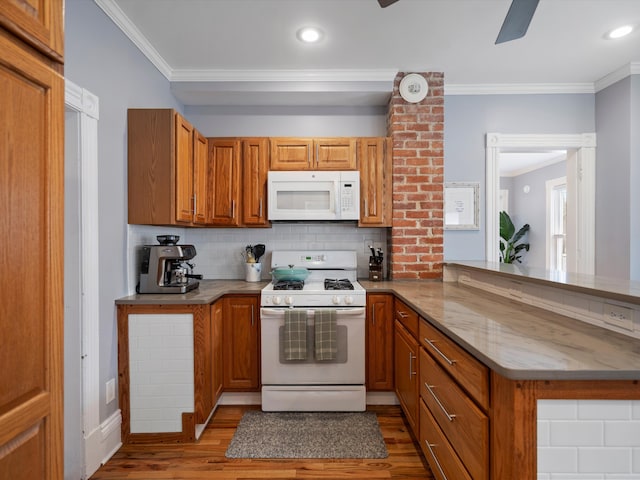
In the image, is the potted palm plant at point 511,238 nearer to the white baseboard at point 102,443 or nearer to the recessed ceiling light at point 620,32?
the recessed ceiling light at point 620,32

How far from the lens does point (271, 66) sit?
9.21 feet

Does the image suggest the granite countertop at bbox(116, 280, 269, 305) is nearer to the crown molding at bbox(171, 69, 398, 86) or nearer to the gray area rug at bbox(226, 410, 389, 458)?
the gray area rug at bbox(226, 410, 389, 458)

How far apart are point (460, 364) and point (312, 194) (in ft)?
6.34

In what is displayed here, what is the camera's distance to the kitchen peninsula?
3.16 feet

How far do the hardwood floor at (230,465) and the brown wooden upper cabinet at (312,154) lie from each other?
2.17 metres

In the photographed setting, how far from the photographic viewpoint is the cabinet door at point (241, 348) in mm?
2584

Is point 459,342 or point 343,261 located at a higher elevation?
point 343,261

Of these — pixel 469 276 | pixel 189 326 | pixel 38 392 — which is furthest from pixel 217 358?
pixel 469 276

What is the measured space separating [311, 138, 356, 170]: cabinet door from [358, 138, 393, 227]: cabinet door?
3.3 inches

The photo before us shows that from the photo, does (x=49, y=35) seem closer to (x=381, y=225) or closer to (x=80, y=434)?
(x=80, y=434)

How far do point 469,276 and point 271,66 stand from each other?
2.41 metres

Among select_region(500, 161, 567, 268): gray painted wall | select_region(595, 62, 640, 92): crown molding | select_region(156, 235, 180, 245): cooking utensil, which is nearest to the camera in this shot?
select_region(156, 235, 180, 245): cooking utensil

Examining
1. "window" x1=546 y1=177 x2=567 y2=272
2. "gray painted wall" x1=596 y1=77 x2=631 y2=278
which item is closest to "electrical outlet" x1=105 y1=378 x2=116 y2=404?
"gray painted wall" x1=596 y1=77 x2=631 y2=278

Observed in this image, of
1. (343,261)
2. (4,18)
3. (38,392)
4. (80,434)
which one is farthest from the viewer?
(343,261)
